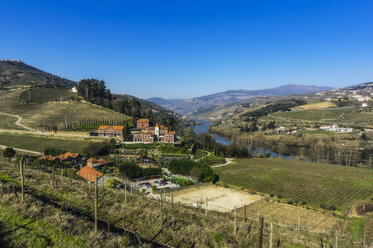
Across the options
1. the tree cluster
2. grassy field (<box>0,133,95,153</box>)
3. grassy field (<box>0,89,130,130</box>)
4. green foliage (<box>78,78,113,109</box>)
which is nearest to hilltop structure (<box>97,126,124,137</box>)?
grassy field (<box>0,133,95,153</box>)

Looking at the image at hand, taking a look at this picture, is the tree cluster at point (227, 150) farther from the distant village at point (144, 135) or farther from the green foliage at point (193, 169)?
the green foliage at point (193, 169)

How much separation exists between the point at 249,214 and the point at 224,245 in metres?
16.7

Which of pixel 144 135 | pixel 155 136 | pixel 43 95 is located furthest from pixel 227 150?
pixel 43 95

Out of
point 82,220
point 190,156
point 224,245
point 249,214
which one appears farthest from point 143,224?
point 190,156

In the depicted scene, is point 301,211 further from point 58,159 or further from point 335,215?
point 58,159

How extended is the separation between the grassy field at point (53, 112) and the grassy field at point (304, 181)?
132 feet

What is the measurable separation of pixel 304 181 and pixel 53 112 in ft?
229

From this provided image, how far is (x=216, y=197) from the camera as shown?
100ft

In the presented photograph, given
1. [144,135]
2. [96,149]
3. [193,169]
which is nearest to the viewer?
[193,169]

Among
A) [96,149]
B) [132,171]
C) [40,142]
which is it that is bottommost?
[132,171]

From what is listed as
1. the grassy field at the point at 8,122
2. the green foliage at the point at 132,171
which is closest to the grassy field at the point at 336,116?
the green foliage at the point at 132,171

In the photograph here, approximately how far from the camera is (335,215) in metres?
25.1

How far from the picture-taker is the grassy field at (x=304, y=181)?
32500 millimetres

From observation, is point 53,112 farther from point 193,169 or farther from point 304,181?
point 304,181
